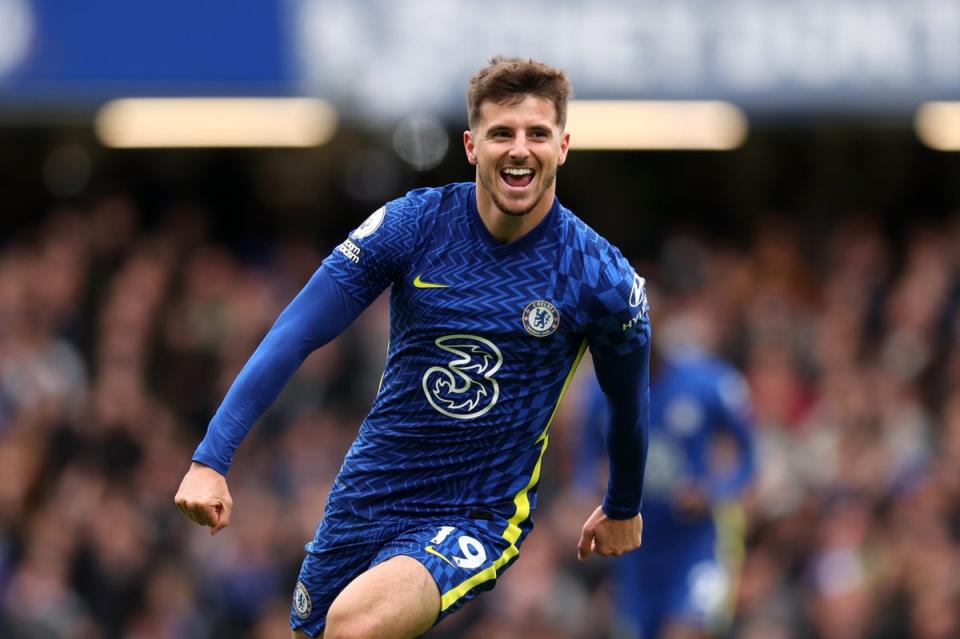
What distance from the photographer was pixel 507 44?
13844 mm

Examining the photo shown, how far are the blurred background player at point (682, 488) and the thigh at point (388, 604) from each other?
423 cm

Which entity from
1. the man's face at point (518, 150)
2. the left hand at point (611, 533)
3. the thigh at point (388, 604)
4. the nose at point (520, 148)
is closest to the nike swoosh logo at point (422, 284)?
the man's face at point (518, 150)

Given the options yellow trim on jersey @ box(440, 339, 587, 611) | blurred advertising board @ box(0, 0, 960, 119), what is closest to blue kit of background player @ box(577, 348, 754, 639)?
yellow trim on jersey @ box(440, 339, 587, 611)

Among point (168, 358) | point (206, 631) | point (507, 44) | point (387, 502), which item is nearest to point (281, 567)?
point (206, 631)

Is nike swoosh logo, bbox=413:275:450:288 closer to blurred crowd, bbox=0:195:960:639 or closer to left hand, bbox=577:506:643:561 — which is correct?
left hand, bbox=577:506:643:561

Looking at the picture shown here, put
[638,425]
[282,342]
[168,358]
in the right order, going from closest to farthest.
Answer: [282,342], [638,425], [168,358]

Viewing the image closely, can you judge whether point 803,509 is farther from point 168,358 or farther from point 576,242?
point 576,242

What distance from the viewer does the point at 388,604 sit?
5.55 metres

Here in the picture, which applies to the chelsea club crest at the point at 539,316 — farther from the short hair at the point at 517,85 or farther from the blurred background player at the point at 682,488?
the blurred background player at the point at 682,488

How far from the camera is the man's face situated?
566 centimetres

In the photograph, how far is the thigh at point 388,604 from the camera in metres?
5.53

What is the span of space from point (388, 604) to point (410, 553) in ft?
0.88

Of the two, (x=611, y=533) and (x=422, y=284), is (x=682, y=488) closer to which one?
(x=611, y=533)

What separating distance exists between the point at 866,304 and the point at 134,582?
20.2ft
